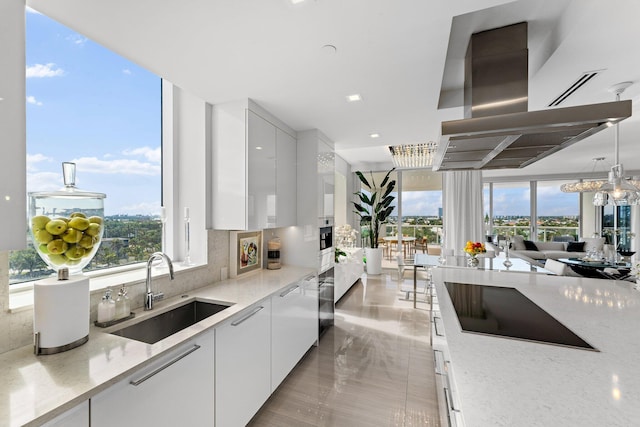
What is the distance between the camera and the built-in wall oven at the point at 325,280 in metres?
3.02

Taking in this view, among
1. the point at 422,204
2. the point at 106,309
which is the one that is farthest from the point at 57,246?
the point at 422,204

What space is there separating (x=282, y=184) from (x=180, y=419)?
1.94 meters

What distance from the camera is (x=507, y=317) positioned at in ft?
4.79

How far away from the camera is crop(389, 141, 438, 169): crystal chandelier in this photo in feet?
14.6

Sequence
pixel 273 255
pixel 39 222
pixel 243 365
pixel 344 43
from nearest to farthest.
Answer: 1. pixel 39 222
2. pixel 344 43
3. pixel 243 365
4. pixel 273 255

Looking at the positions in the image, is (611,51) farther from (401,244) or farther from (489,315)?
(401,244)

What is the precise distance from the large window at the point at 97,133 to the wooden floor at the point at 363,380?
5.19ft

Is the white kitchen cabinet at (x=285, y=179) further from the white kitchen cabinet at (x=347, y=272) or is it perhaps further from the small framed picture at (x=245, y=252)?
the white kitchen cabinet at (x=347, y=272)

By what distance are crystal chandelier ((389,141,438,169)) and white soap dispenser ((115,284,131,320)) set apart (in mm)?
4030

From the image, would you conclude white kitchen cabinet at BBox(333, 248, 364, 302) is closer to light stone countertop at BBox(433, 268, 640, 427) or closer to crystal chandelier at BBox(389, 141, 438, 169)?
crystal chandelier at BBox(389, 141, 438, 169)

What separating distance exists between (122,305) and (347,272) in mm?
3384

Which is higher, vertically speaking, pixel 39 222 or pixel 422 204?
pixel 422 204

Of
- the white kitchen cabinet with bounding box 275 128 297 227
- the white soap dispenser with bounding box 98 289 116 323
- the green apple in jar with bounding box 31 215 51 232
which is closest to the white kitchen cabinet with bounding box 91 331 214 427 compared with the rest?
the white soap dispenser with bounding box 98 289 116 323

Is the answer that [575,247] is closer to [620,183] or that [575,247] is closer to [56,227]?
[620,183]
